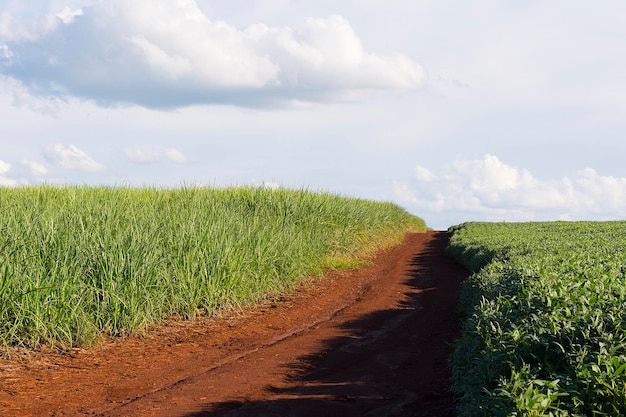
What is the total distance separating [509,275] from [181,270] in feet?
17.1

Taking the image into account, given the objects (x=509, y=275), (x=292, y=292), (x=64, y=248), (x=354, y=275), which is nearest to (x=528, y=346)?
(x=509, y=275)

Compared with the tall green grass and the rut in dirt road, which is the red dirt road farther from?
the tall green grass

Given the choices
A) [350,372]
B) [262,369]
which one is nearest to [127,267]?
[262,369]

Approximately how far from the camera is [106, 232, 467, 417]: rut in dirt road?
6371 millimetres

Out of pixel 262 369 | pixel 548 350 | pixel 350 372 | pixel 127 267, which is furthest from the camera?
pixel 127 267

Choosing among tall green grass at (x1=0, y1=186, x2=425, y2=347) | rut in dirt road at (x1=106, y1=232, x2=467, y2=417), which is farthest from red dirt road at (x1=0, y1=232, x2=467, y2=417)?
tall green grass at (x1=0, y1=186, x2=425, y2=347)

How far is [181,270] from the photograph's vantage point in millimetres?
10305

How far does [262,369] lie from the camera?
7.82 meters

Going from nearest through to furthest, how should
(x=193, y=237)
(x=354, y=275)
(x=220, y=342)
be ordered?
(x=220, y=342), (x=193, y=237), (x=354, y=275)

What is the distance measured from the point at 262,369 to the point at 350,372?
111 centimetres

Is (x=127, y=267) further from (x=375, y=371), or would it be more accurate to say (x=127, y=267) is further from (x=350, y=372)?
(x=375, y=371)

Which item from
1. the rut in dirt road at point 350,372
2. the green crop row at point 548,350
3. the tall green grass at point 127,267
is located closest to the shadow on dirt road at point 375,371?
the rut in dirt road at point 350,372

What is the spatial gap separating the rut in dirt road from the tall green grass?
195 centimetres

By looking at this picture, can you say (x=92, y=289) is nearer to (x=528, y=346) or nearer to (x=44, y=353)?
(x=44, y=353)
